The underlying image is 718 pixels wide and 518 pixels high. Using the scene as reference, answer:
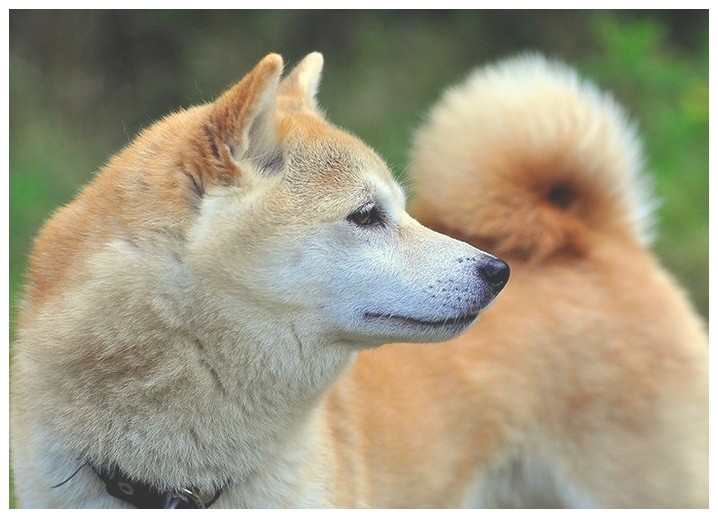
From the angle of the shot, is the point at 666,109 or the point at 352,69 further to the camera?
the point at 352,69

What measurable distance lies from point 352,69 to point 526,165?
4.63 metres

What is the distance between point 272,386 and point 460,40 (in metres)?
6.44

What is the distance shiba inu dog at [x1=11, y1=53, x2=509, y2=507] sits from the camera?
244 cm

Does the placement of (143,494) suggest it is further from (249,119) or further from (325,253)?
(249,119)

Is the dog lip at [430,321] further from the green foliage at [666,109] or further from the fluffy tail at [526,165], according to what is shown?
the green foliage at [666,109]

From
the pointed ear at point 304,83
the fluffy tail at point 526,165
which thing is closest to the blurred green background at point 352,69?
the fluffy tail at point 526,165

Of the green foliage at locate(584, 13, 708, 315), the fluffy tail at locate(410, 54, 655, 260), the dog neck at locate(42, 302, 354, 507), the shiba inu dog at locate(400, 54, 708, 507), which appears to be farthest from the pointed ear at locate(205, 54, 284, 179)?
the green foliage at locate(584, 13, 708, 315)

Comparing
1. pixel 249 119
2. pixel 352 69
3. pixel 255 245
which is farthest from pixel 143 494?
pixel 352 69

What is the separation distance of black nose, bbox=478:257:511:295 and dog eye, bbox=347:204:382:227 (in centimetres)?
29

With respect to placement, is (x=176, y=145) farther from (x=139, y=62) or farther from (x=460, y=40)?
(x=460, y=40)

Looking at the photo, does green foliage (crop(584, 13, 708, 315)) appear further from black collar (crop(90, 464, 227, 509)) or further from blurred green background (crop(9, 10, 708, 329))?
black collar (crop(90, 464, 227, 509))

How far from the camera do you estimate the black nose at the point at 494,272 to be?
2576 mm

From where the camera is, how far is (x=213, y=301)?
2445 millimetres

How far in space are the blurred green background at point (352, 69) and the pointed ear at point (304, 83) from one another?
3282 millimetres
